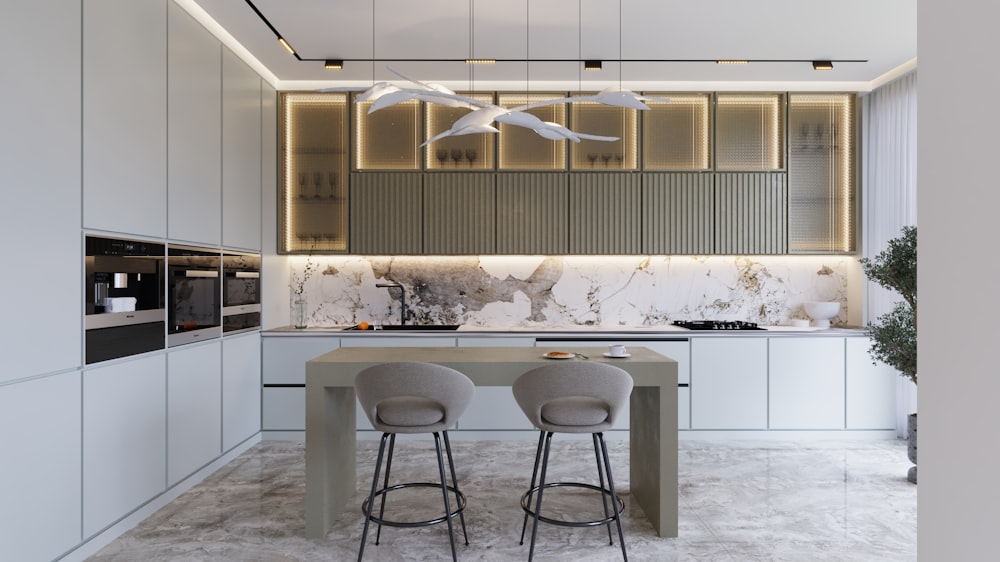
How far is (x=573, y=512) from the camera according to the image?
326cm

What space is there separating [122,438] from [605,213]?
3.92 metres

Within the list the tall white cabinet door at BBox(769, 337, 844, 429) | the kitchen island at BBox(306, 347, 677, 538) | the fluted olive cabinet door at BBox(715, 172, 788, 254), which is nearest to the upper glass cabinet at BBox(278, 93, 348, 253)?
the kitchen island at BBox(306, 347, 677, 538)

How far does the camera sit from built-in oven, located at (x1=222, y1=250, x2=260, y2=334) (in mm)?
4234

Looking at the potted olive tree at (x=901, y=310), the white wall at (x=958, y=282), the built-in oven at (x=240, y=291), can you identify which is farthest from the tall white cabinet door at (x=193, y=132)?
the potted olive tree at (x=901, y=310)

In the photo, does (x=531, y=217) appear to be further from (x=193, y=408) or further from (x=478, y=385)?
(x=193, y=408)

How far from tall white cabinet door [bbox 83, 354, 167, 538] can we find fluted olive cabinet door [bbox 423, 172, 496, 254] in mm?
2456

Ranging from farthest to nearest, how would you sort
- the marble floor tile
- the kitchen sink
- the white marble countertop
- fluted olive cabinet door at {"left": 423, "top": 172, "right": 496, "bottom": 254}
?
fluted olive cabinet door at {"left": 423, "top": 172, "right": 496, "bottom": 254}
the kitchen sink
the white marble countertop
the marble floor tile

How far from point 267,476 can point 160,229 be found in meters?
1.78

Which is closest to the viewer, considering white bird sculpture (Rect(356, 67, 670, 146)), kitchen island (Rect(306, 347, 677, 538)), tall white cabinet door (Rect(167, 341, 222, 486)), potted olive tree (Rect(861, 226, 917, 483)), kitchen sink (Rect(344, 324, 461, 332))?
white bird sculpture (Rect(356, 67, 670, 146))

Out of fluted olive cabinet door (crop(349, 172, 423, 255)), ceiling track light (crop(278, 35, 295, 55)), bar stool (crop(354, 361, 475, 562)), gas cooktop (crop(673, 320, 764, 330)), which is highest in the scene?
ceiling track light (crop(278, 35, 295, 55))

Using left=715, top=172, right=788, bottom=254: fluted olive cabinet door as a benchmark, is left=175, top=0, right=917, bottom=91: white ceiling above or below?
above

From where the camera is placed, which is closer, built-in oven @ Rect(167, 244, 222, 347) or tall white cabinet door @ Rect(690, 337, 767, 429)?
built-in oven @ Rect(167, 244, 222, 347)

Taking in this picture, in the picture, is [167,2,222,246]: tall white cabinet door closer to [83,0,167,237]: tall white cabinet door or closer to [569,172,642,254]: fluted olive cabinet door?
[83,0,167,237]: tall white cabinet door

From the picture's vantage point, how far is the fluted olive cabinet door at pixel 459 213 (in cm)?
514
